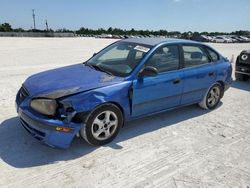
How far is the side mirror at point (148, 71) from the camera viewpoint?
12.6 ft

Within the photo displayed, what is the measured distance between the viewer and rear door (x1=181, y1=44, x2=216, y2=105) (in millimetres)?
4628

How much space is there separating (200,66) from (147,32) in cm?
8562

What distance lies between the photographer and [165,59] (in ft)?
14.3

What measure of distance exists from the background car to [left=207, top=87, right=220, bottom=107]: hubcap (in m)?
3.06

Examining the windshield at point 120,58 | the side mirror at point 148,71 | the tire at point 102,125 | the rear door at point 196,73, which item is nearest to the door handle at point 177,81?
the rear door at point 196,73

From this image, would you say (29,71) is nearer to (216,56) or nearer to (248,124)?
(216,56)

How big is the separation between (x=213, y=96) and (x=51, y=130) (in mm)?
3750

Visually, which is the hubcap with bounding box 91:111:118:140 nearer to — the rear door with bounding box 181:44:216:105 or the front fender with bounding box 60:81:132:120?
the front fender with bounding box 60:81:132:120

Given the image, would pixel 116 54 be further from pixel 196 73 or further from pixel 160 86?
pixel 196 73

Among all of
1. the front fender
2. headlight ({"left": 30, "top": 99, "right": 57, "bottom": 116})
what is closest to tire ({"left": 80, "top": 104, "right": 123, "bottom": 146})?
the front fender

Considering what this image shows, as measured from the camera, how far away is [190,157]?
3.46m

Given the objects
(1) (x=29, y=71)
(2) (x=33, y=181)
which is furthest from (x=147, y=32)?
(2) (x=33, y=181)

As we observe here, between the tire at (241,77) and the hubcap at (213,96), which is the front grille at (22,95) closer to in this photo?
the hubcap at (213,96)

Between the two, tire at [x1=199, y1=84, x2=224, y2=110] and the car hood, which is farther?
tire at [x1=199, y1=84, x2=224, y2=110]
